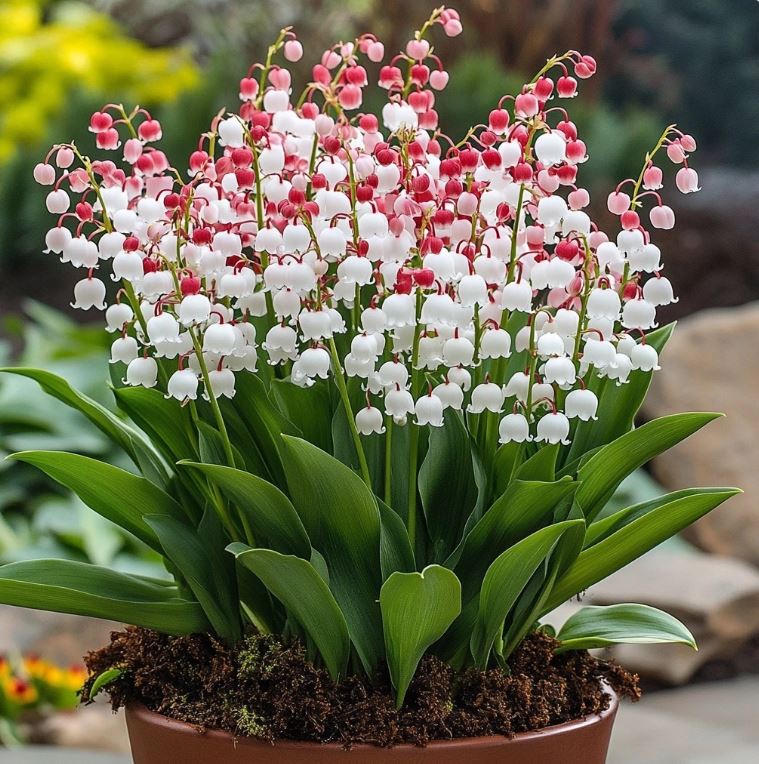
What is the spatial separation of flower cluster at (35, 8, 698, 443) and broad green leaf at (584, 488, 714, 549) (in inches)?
6.1

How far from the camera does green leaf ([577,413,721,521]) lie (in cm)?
115

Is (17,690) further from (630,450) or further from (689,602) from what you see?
(630,450)

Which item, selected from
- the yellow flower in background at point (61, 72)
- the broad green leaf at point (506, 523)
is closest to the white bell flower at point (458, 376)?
the broad green leaf at point (506, 523)

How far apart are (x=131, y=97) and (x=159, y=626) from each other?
526 cm

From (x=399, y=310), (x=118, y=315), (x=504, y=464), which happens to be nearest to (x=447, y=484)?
(x=504, y=464)

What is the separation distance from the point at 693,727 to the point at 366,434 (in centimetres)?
250

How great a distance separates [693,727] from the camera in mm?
3277

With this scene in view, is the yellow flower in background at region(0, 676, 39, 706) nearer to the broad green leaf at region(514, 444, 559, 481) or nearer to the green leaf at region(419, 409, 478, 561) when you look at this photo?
the green leaf at region(419, 409, 478, 561)

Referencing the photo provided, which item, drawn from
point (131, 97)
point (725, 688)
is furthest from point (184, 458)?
point (131, 97)

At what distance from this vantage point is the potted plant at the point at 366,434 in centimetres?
103

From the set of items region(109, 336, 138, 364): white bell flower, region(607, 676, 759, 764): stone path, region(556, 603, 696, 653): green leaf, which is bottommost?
region(607, 676, 759, 764): stone path

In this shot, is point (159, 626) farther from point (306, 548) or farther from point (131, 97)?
point (131, 97)

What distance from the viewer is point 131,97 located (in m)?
6.04

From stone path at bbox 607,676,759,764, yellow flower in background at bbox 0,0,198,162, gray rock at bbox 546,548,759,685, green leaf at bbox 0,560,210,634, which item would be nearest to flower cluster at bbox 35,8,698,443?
green leaf at bbox 0,560,210,634
